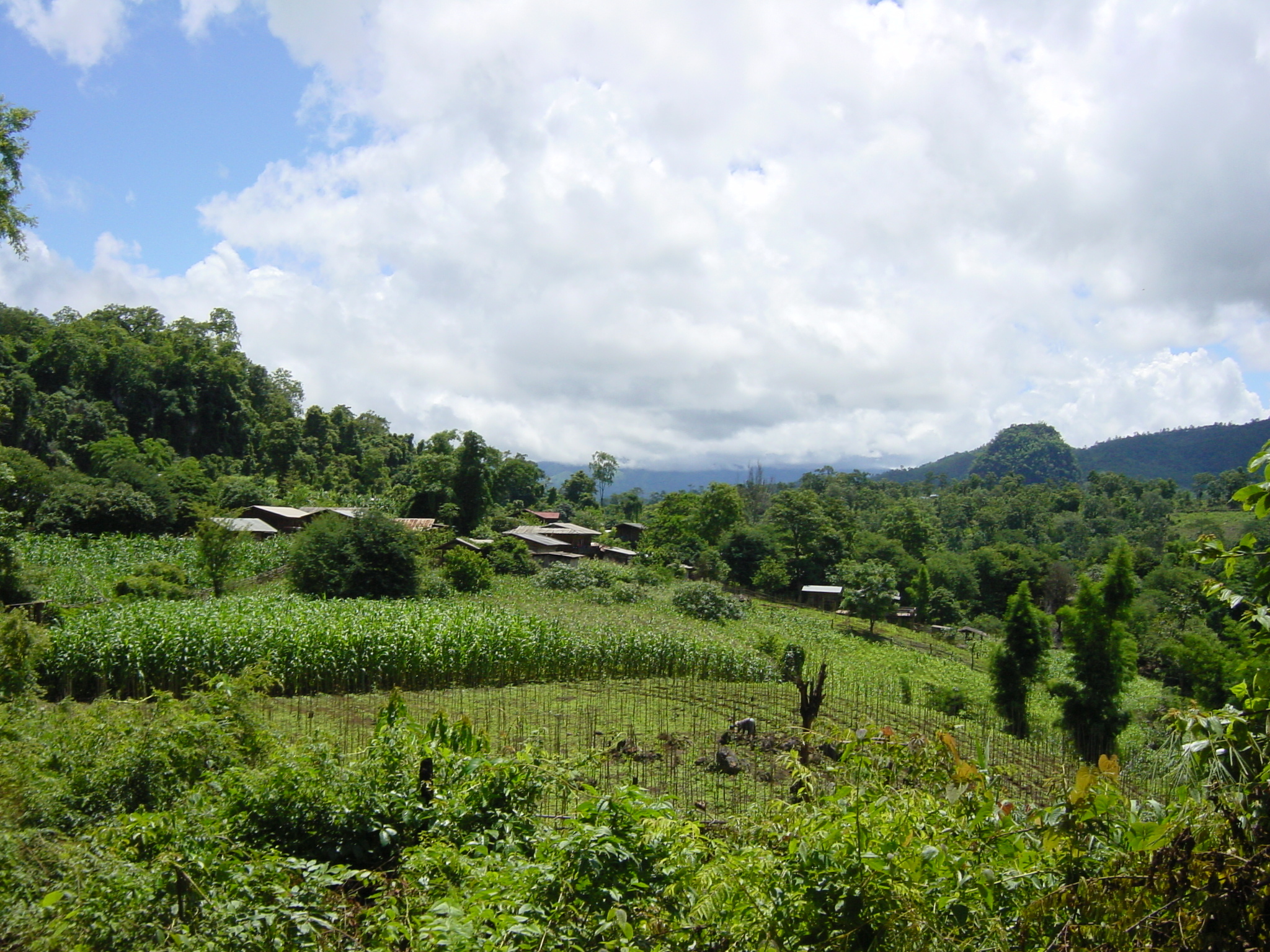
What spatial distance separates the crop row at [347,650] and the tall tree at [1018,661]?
21.0ft

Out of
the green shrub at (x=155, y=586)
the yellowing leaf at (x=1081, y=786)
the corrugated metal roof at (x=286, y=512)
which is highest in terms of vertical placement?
the corrugated metal roof at (x=286, y=512)

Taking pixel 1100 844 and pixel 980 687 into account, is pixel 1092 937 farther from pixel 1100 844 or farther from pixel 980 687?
pixel 980 687

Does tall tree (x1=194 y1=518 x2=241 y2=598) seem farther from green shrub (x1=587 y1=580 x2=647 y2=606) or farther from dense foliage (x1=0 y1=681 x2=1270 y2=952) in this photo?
dense foliage (x1=0 y1=681 x2=1270 y2=952)

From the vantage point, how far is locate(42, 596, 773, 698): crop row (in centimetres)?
1310

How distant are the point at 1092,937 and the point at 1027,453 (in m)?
204

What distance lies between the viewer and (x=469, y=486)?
46219 millimetres

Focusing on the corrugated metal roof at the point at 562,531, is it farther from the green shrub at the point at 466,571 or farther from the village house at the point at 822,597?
the green shrub at the point at 466,571

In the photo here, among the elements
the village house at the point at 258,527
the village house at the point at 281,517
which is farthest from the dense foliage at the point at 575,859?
the village house at the point at 281,517

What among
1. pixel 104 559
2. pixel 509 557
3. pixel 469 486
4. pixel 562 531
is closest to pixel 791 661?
pixel 509 557

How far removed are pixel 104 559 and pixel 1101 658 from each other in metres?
34.5

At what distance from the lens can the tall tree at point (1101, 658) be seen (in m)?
17.2

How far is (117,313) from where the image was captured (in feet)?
229

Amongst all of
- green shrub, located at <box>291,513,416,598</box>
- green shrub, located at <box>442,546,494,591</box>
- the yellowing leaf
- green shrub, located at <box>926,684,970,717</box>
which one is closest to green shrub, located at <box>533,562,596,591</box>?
green shrub, located at <box>442,546,494,591</box>

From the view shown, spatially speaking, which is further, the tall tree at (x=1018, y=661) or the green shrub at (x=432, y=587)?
the green shrub at (x=432, y=587)
